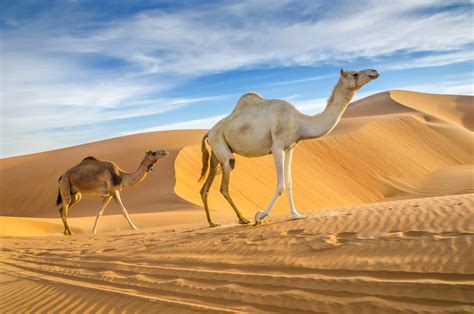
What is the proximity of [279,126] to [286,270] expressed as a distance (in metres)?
3.28

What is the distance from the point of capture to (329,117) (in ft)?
24.4

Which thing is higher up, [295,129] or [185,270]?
[295,129]

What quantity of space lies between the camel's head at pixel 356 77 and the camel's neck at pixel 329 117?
104mm

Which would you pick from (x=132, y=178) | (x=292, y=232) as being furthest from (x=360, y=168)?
(x=292, y=232)

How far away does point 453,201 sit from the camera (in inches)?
267

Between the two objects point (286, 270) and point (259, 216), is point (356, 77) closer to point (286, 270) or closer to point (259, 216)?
point (259, 216)

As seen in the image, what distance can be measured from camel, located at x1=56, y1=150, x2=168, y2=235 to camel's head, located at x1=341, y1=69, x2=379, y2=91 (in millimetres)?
6675

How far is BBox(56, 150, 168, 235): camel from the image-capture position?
12.2 m

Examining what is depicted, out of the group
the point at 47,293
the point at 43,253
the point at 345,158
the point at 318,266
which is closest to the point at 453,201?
the point at 318,266

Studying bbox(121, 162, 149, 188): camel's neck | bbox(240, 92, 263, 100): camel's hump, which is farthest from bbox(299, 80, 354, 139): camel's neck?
bbox(121, 162, 149, 188): camel's neck

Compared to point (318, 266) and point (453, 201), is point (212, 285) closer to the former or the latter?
point (318, 266)

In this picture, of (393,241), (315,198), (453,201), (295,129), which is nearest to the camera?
(393,241)

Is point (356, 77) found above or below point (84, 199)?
above

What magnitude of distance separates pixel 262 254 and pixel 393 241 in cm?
157
